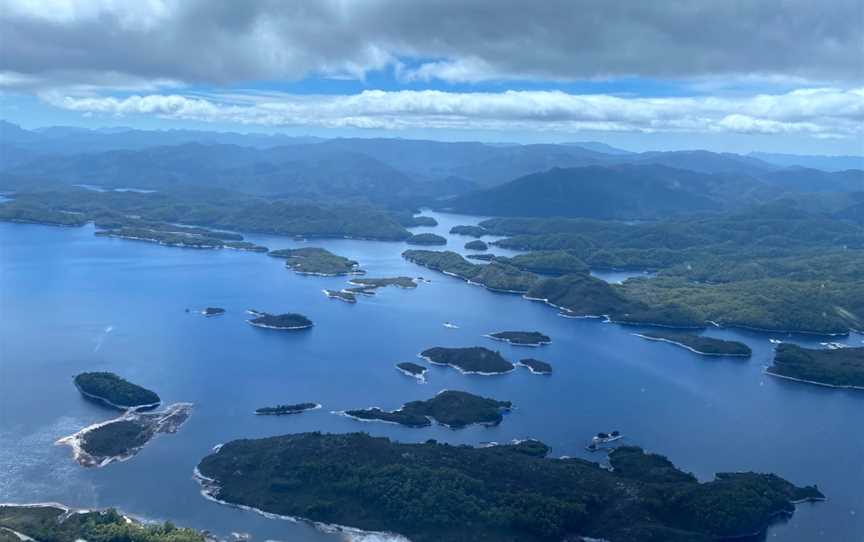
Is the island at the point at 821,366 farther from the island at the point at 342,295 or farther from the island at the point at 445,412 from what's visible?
the island at the point at 342,295

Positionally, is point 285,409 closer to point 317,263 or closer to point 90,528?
point 90,528

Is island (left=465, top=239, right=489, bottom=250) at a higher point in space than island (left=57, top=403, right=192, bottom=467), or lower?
lower

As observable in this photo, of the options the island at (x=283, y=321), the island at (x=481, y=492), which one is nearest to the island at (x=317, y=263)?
the island at (x=283, y=321)

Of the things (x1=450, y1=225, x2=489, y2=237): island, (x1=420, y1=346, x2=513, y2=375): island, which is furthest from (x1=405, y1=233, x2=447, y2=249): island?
(x1=420, y1=346, x2=513, y2=375): island

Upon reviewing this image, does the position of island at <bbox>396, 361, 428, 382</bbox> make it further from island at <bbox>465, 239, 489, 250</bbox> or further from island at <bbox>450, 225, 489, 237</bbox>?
island at <bbox>450, 225, 489, 237</bbox>

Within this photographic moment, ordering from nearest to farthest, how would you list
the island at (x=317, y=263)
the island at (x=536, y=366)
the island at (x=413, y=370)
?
the island at (x=413, y=370), the island at (x=536, y=366), the island at (x=317, y=263)

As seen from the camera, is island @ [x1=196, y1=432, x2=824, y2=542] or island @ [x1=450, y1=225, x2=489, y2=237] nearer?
island @ [x1=196, y1=432, x2=824, y2=542]

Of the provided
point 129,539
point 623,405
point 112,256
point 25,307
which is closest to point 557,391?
point 623,405

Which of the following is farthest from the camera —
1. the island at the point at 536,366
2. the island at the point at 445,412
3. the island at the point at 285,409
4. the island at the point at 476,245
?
the island at the point at 476,245
